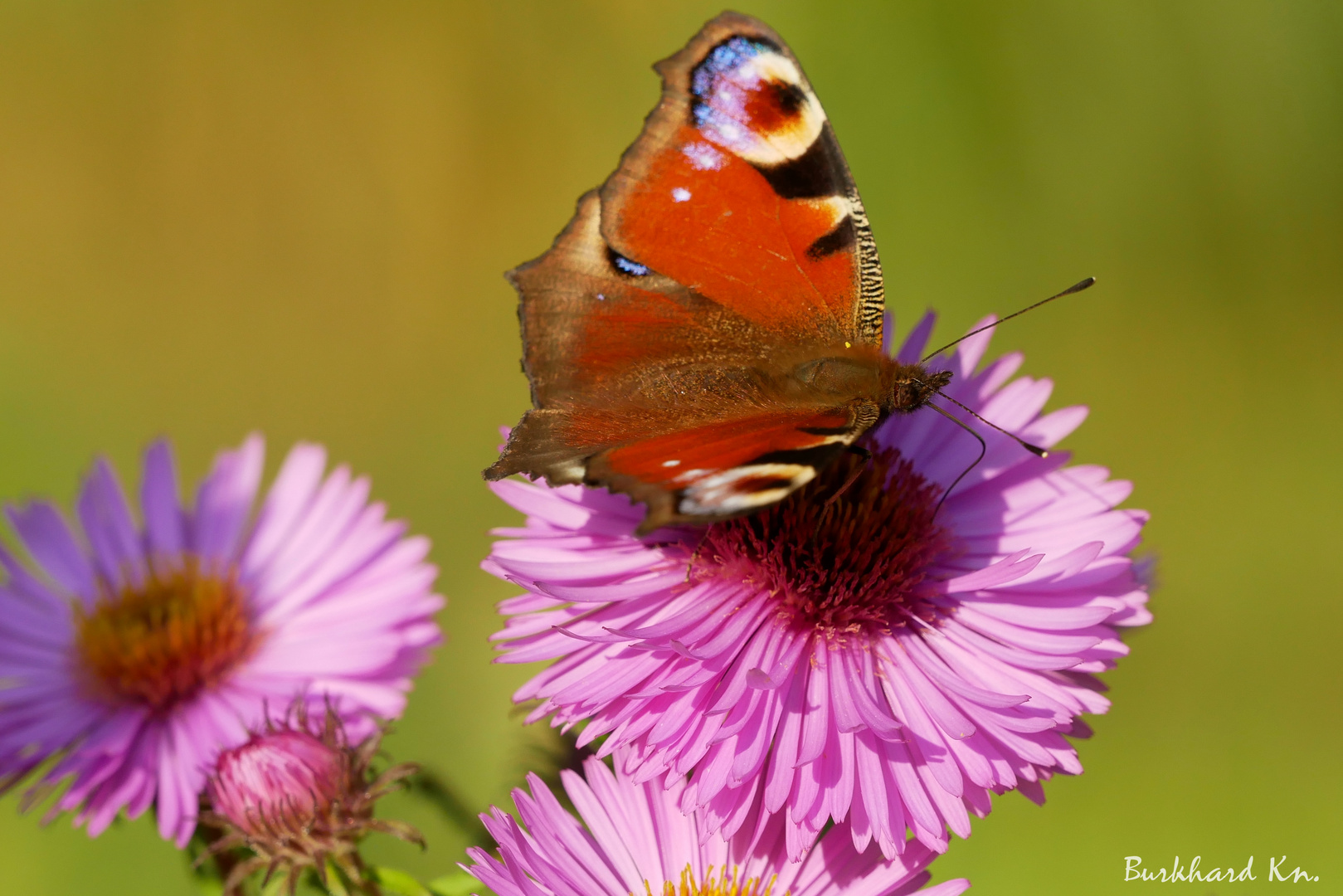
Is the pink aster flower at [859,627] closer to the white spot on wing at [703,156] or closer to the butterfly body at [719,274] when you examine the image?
the butterfly body at [719,274]

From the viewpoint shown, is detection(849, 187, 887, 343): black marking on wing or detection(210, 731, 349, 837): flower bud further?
detection(849, 187, 887, 343): black marking on wing

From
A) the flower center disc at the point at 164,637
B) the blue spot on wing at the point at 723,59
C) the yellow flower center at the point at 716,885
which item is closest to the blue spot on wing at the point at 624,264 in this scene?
the blue spot on wing at the point at 723,59

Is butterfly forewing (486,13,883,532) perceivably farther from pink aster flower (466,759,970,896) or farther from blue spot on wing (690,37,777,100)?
pink aster flower (466,759,970,896)

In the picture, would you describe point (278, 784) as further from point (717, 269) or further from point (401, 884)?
point (717, 269)

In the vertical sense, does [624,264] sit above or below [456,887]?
above

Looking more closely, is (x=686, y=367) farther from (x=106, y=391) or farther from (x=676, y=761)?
(x=106, y=391)

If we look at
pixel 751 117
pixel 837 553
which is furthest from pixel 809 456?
pixel 751 117

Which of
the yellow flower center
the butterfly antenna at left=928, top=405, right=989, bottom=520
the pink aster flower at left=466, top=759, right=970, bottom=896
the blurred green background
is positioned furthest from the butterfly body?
the blurred green background
